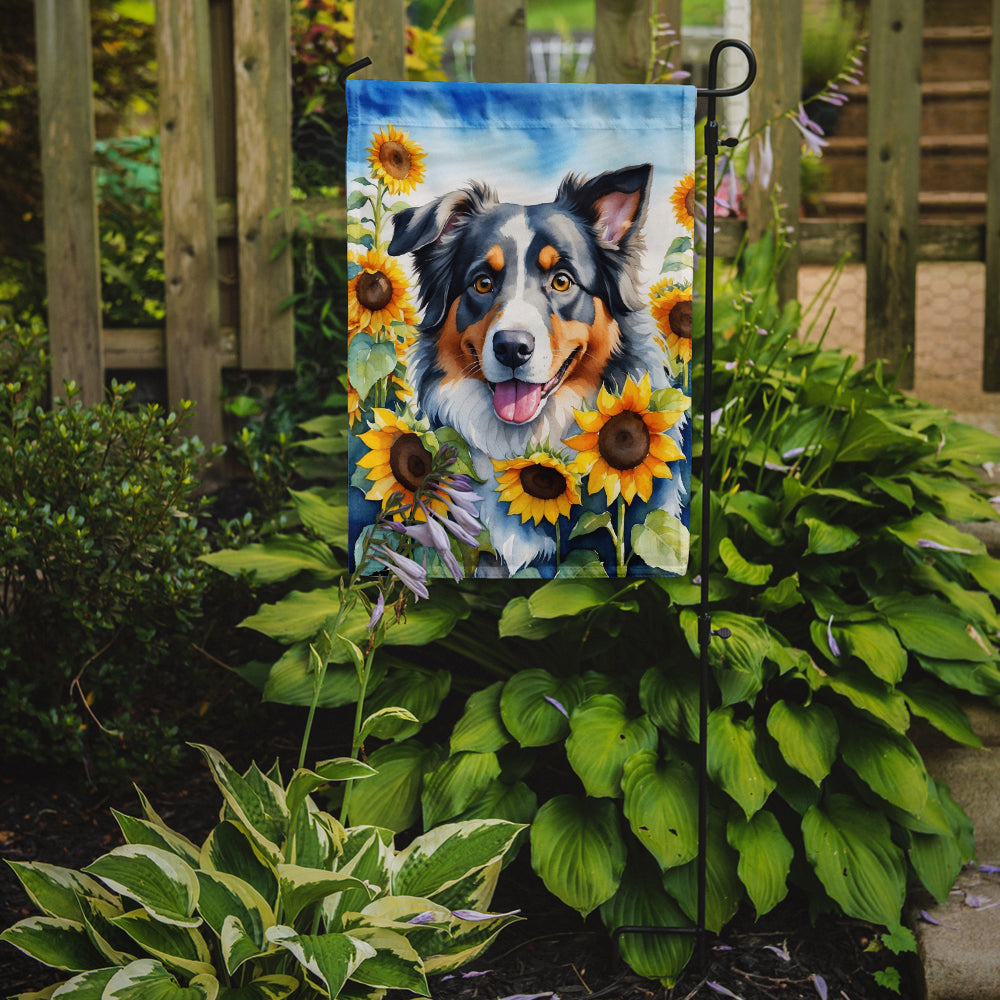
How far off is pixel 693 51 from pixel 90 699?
6842 mm

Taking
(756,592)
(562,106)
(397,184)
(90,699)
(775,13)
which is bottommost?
(90,699)

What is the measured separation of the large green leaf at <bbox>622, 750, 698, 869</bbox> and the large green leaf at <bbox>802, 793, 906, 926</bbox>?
22cm

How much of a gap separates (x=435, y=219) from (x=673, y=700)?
3.23 ft

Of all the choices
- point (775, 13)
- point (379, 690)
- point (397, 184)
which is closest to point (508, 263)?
point (397, 184)

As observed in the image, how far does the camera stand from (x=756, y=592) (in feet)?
7.06

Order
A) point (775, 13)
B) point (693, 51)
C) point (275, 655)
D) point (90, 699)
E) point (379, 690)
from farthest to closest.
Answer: point (693, 51)
point (775, 13)
point (275, 655)
point (90, 699)
point (379, 690)

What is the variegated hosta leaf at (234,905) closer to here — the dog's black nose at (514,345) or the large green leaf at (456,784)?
the large green leaf at (456,784)

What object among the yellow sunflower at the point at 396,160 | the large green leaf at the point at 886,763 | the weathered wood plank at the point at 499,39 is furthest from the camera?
the weathered wood plank at the point at 499,39

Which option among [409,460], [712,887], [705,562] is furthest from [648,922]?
[409,460]

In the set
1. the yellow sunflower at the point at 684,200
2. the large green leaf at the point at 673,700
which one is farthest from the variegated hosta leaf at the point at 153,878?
the yellow sunflower at the point at 684,200

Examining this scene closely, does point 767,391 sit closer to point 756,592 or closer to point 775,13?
point 756,592

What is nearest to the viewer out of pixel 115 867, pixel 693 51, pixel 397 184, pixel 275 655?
pixel 115 867

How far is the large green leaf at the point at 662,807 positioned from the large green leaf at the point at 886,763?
1.04ft

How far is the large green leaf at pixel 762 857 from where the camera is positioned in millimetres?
1762
